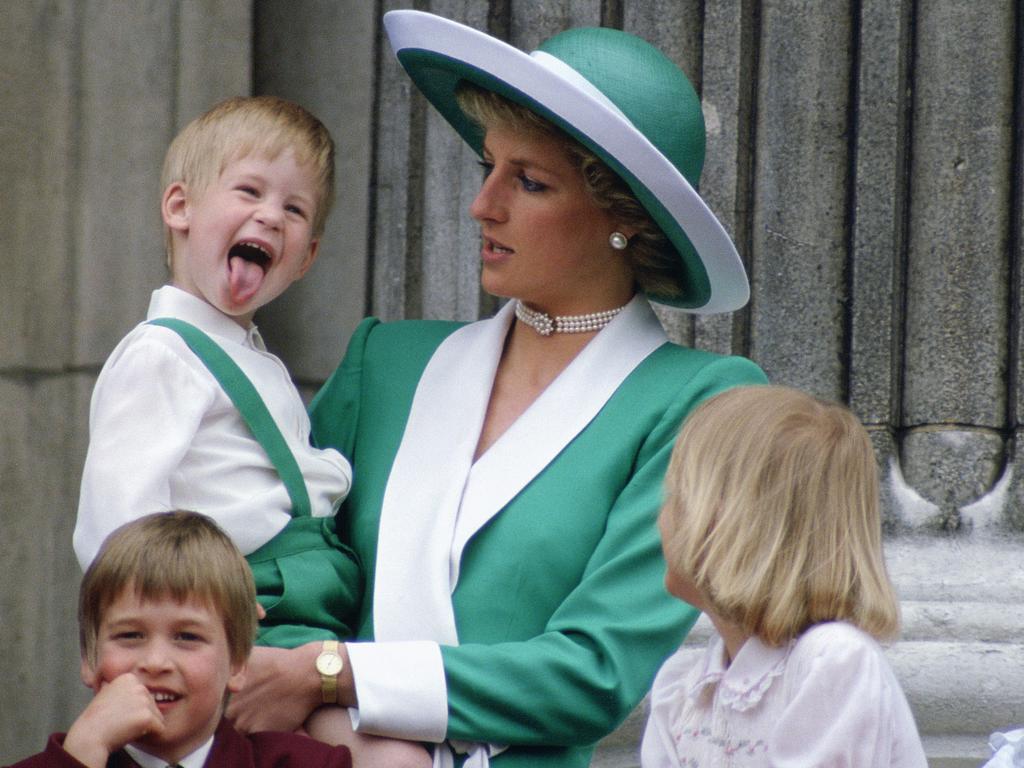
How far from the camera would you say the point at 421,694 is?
8.44 feet

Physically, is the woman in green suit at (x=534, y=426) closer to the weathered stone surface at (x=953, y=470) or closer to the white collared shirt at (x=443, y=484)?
the white collared shirt at (x=443, y=484)

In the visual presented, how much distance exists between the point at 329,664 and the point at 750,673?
556 mm

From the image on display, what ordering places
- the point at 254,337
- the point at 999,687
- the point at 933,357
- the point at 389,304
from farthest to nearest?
1. the point at 389,304
2. the point at 933,357
3. the point at 999,687
4. the point at 254,337

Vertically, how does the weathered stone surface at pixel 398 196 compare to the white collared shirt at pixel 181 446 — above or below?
above

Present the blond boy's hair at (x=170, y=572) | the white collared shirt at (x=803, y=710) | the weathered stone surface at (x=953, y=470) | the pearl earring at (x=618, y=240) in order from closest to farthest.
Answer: the white collared shirt at (x=803, y=710)
the blond boy's hair at (x=170, y=572)
the pearl earring at (x=618, y=240)
the weathered stone surface at (x=953, y=470)

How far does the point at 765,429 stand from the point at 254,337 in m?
0.88

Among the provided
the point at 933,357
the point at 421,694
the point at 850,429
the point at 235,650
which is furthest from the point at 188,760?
the point at 933,357

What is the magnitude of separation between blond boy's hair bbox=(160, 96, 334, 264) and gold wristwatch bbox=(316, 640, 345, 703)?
66 cm

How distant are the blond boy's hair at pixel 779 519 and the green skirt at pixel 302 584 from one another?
0.55 m

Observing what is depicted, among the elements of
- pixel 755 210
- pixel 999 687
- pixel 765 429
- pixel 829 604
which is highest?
pixel 755 210

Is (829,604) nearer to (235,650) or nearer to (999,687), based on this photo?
(235,650)

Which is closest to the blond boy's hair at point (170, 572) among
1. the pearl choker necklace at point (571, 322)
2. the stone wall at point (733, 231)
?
the pearl choker necklace at point (571, 322)

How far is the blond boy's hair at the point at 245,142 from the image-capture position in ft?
9.30

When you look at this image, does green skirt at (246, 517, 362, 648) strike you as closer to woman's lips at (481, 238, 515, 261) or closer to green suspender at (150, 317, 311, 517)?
green suspender at (150, 317, 311, 517)
